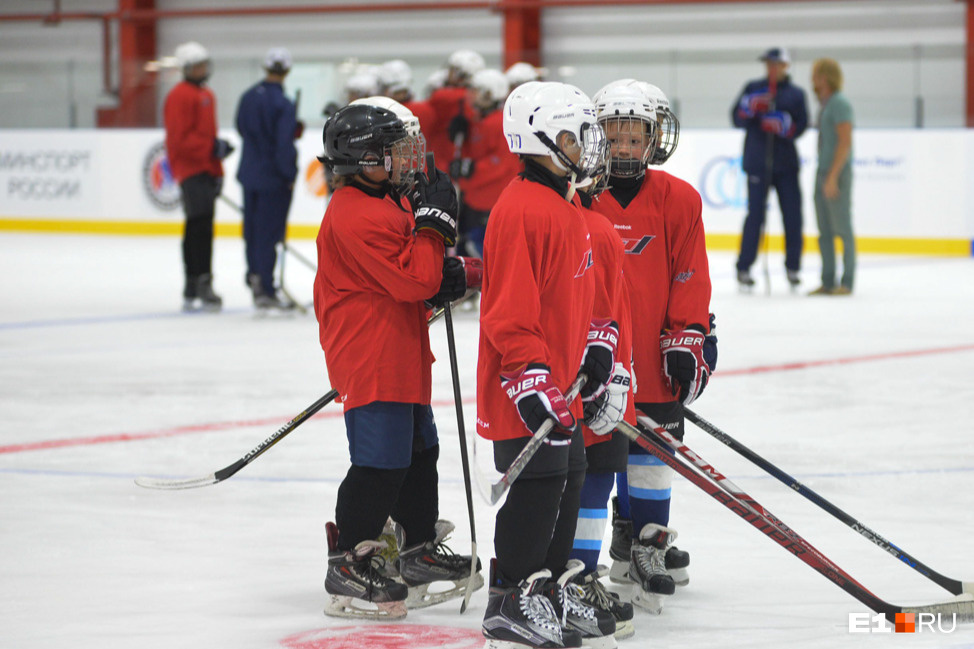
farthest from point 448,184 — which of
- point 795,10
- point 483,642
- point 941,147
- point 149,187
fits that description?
point 795,10

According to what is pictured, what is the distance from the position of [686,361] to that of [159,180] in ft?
43.4

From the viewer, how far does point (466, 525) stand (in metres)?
4.01

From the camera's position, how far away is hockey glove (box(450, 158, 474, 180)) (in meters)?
8.50

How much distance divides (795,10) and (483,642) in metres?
14.8

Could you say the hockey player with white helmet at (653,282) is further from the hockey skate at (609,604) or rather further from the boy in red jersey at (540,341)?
the boy in red jersey at (540,341)

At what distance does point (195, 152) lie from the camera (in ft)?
29.4

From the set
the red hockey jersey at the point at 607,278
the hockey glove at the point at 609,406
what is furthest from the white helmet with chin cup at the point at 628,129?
the hockey glove at the point at 609,406

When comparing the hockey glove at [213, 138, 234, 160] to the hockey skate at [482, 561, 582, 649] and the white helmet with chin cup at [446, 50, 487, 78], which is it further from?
the hockey skate at [482, 561, 582, 649]

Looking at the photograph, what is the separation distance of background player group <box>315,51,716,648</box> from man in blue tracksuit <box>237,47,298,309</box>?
533 cm

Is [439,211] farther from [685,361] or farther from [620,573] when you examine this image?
[620,573]

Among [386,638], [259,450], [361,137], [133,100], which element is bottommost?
[386,638]

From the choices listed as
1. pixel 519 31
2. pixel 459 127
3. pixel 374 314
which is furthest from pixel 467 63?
pixel 519 31

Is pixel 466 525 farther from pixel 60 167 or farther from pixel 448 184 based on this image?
pixel 60 167

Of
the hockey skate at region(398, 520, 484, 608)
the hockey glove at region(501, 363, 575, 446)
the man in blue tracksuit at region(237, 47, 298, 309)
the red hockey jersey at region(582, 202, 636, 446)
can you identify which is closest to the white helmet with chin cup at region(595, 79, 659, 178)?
the red hockey jersey at region(582, 202, 636, 446)
